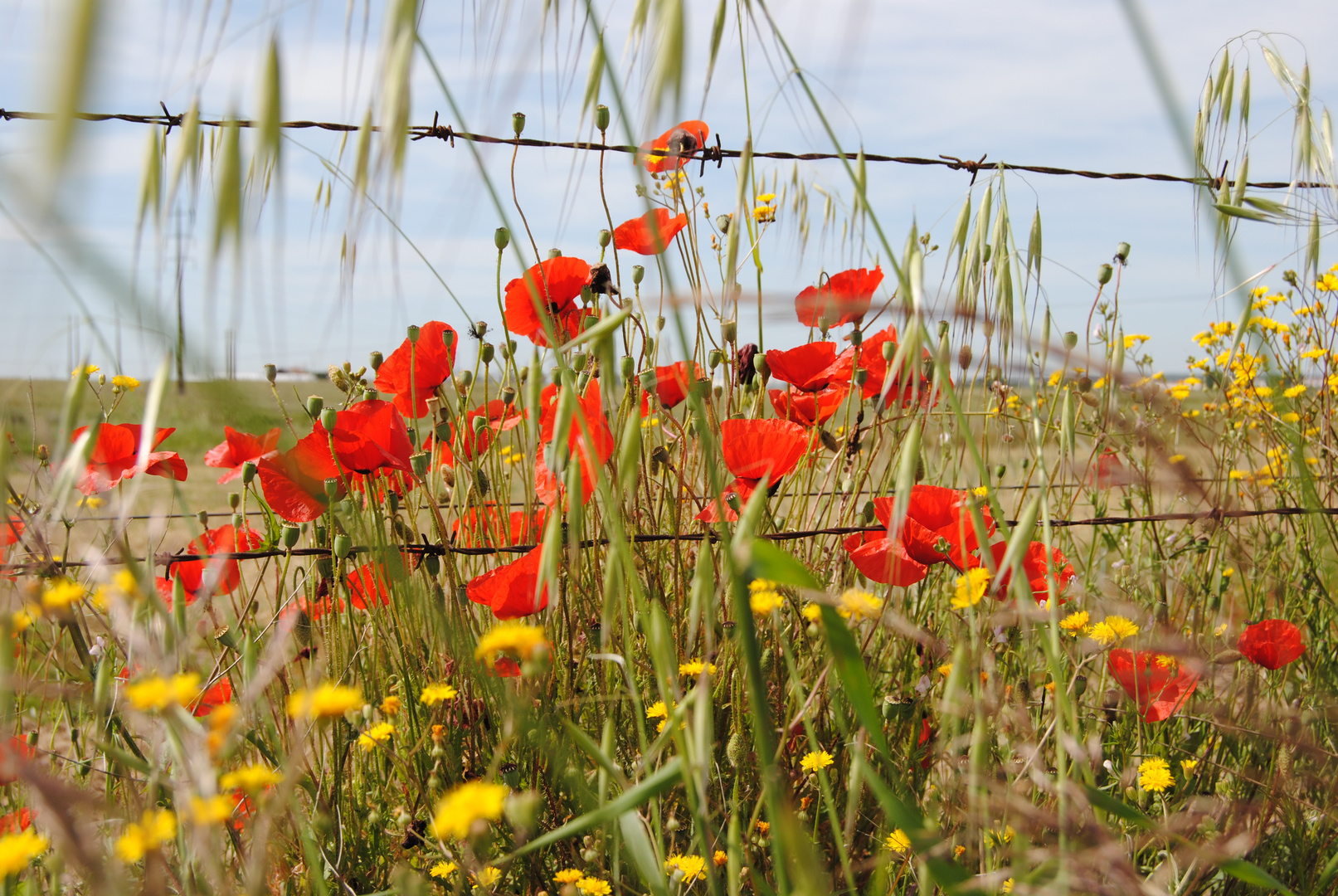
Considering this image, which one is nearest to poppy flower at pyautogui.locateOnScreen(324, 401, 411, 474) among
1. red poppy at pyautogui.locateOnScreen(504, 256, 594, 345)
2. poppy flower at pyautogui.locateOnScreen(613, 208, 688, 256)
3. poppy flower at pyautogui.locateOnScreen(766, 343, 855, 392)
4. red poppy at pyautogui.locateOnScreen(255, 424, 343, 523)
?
red poppy at pyautogui.locateOnScreen(255, 424, 343, 523)

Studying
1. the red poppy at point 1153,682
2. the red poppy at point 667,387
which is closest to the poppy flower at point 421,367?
the red poppy at point 667,387

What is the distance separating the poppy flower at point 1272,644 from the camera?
3.71ft

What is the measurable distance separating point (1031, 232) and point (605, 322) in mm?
866

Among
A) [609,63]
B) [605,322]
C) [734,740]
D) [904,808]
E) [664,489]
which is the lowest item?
[734,740]

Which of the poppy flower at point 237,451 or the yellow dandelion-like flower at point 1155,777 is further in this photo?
the poppy flower at point 237,451

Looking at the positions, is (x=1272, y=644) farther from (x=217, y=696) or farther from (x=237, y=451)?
(x=237, y=451)

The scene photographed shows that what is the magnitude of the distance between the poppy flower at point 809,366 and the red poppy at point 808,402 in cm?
2

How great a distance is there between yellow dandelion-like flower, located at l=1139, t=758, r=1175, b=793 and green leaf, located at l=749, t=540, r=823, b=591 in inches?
25.6

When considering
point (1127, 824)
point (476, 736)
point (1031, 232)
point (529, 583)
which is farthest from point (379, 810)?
point (1031, 232)

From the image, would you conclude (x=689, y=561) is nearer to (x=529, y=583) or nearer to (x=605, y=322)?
(x=529, y=583)

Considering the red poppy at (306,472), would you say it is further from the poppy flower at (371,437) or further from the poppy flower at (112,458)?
the poppy flower at (112,458)

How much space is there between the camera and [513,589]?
938 millimetres

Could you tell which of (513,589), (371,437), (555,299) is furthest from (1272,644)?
(371,437)

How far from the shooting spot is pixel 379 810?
103 cm
